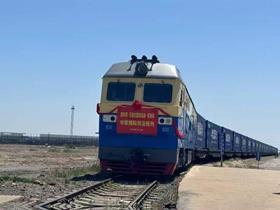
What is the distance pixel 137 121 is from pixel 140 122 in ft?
0.33

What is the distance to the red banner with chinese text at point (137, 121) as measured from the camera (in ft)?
61.1

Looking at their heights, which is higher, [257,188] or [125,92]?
[125,92]

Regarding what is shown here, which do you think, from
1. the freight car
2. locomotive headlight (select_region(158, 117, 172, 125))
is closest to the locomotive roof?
the freight car

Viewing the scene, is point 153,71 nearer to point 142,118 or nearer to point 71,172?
point 142,118

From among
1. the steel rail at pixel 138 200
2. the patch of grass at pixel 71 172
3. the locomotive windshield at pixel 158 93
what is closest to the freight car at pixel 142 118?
the locomotive windshield at pixel 158 93

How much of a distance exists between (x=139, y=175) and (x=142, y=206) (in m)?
8.20

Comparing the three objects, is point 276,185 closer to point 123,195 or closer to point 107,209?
point 123,195

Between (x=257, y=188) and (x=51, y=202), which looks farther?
(x=257, y=188)

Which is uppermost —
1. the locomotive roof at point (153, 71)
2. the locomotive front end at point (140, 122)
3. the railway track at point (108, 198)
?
the locomotive roof at point (153, 71)

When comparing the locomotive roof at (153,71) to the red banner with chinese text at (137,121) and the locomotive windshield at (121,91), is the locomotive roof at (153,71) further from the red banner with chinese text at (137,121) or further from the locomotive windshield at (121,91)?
the red banner with chinese text at (137,121)

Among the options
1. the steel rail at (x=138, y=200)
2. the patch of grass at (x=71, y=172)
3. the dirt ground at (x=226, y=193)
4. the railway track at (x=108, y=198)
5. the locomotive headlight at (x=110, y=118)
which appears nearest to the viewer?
the railway track at (x=108, y=198)

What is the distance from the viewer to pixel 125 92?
755 inches

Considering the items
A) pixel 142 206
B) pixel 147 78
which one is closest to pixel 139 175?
pixel 147 78

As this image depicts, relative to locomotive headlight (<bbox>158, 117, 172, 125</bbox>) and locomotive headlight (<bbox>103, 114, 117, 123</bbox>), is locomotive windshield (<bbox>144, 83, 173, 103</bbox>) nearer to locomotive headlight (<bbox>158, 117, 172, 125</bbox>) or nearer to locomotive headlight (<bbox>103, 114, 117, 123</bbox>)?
locomotive headlight (<bbox>158, 117, 172, 125</bbox>)
